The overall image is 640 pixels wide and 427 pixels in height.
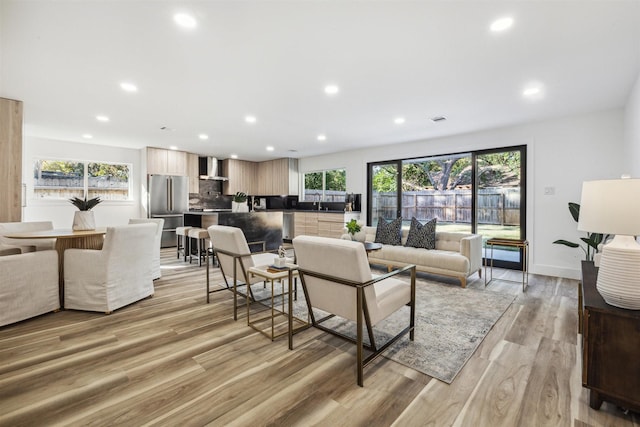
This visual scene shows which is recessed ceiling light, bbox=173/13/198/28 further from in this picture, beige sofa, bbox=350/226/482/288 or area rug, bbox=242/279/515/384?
beige sofa, bbox=350/226/482/288

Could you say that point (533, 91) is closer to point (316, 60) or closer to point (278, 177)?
point (316, 60)

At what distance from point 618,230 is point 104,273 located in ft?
13.6

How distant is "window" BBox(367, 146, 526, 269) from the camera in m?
4.98

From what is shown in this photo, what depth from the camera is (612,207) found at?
1.57 meters

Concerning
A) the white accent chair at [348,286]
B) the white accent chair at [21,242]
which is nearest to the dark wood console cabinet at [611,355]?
the white accent chair at [348,286]

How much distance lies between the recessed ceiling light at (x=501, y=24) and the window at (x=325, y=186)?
211 inches

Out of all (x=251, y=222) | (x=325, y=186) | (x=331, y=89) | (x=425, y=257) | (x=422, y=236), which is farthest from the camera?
(x=325, y=186)

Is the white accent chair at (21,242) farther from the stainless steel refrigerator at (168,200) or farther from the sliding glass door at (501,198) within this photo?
the sliding glass door at (501,198)

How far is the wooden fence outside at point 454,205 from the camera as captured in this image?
5020 mm

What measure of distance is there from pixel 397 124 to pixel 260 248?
353 centimetres

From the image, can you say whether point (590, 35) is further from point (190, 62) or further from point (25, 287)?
point (25, 287)

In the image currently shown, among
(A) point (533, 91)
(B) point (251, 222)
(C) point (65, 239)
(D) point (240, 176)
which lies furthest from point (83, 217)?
(A) point (533, 91)

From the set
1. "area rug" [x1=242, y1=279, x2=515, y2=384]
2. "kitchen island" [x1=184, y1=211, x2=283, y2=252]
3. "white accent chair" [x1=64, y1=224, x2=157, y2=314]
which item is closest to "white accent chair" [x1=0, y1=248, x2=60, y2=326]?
"white accent chair" [x1=64, y1=224, x2=157, y2=314]

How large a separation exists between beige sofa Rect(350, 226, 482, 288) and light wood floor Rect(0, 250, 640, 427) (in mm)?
1183
